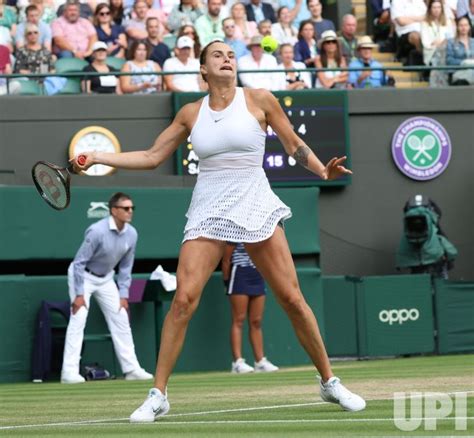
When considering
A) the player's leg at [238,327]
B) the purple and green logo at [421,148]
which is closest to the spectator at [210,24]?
the purple and green logo at [421,148]

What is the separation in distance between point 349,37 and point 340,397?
13.9m

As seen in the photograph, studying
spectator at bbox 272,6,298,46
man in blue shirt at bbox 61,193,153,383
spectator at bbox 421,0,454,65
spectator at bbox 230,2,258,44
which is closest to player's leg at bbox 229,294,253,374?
man in blue shirt at bbox 61,193,153,383

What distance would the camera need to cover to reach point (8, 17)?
18.6 meters

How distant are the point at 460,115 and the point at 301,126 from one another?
110 inches

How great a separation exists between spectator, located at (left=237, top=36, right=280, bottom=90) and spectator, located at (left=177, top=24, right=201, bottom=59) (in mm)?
623

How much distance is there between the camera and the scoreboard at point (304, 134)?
61.0 ft

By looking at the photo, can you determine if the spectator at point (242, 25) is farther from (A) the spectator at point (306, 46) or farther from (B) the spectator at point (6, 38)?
(B) the spectator at point (6, 38)

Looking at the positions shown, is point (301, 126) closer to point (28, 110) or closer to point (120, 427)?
point (28, 110)

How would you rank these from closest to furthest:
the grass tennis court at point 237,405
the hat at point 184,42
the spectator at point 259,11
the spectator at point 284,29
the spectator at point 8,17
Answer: the grass tennis court at point 237,405 → the spectator at point 8,17 → the hat at point 184,42 → the spectator at point 284,29 → the spectator at point 259,11

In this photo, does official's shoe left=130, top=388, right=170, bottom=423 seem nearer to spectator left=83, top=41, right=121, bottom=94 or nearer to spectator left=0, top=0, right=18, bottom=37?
spectator left=83, top=41, right=121, bottom=94

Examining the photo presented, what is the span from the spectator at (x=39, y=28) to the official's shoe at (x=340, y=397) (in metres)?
11.5

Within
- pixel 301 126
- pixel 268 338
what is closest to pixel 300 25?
pixel 301 126

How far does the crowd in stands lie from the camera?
18.5 meters

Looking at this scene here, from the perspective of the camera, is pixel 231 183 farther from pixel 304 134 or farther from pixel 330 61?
pixel 330 61
